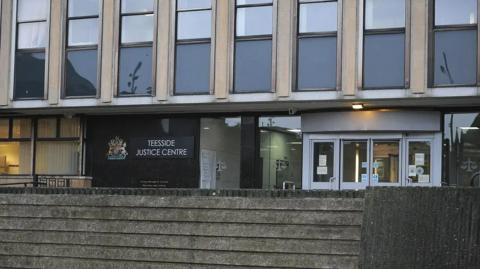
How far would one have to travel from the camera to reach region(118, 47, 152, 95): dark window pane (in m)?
23.2

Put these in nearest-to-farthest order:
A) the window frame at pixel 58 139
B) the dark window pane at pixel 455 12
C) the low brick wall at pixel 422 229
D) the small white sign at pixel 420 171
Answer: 1. the low brick wall at pixel 422 229
2. the dark window pane at pixel 455 12
3. the small white sign at pixel 420 171
4. the window frame at pixel 58 139

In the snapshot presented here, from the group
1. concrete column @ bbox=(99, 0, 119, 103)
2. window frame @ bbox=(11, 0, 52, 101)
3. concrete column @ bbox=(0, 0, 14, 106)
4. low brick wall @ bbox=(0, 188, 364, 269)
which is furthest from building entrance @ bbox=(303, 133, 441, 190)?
concrete column @ bbox=(0, 0, 14, 106)

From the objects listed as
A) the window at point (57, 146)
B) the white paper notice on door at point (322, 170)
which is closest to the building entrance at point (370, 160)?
the white paper notice on door at point (322, 170)

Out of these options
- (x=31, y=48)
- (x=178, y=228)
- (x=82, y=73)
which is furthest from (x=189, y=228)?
(x=31, y=48)

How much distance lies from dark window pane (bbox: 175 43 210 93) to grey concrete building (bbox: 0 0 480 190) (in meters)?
0.04

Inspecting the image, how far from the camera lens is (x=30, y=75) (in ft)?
80.9

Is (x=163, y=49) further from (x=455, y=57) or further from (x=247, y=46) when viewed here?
(x=455, y=57)

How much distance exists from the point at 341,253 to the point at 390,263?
4.77ft

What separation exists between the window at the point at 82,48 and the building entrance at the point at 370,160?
251 inches

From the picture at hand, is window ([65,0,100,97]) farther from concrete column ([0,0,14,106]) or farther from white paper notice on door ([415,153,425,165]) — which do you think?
white paper notice on door ([415,153,425,165])

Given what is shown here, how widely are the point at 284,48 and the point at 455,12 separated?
4.31 metres

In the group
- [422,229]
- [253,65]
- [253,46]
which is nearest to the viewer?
[422,229]

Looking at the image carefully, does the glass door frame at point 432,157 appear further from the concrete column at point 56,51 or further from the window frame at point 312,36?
the concrete column at point 56,51

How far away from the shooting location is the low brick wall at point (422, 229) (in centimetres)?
1151
